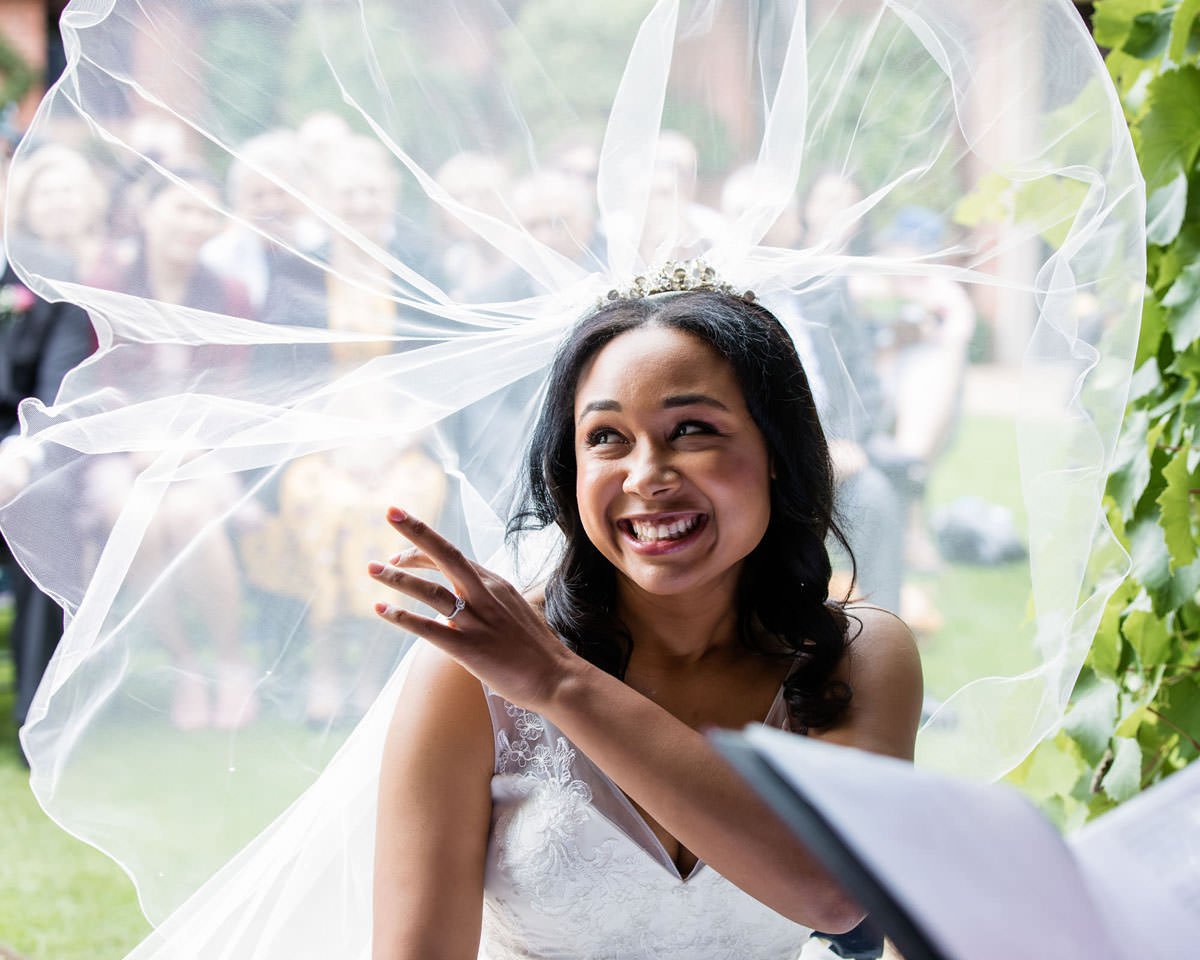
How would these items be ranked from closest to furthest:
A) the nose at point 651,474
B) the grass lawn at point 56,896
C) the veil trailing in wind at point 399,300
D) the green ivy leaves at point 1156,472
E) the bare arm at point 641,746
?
the bare arm at point 641,746 < the nose at point 651,474 < the veil trailing in wind at point 399,300 < the green ivy leaves at point 1156,472 < the grass lawn at point 56,896

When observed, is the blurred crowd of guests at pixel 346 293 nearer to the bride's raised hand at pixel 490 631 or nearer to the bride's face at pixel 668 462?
the bride's face at pixel 668 462

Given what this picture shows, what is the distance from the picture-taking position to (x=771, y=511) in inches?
66.5

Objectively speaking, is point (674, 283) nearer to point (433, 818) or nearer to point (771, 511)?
point (771, 511)

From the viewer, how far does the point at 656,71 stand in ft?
5.30

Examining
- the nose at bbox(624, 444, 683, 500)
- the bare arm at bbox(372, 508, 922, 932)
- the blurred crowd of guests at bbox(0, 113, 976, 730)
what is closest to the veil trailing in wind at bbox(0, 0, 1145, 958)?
the blurred crowd of guests at bbox(0, 113, 976, 730)

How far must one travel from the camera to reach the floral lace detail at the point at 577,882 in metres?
1.55

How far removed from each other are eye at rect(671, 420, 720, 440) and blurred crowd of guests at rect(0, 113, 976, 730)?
0.36m

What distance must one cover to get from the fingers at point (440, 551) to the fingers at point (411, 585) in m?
0.04

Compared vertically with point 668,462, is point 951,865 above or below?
below

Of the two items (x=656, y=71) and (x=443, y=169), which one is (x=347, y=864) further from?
(x=656, y=71)

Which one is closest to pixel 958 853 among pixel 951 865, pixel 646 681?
pixel 951 865

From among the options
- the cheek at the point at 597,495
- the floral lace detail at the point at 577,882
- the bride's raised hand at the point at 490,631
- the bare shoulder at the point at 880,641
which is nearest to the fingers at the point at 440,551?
the bride's raised hand at the point at 490,631

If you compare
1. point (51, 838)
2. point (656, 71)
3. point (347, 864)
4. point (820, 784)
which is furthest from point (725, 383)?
point (51, 838)

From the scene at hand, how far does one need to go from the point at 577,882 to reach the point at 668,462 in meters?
0.55
